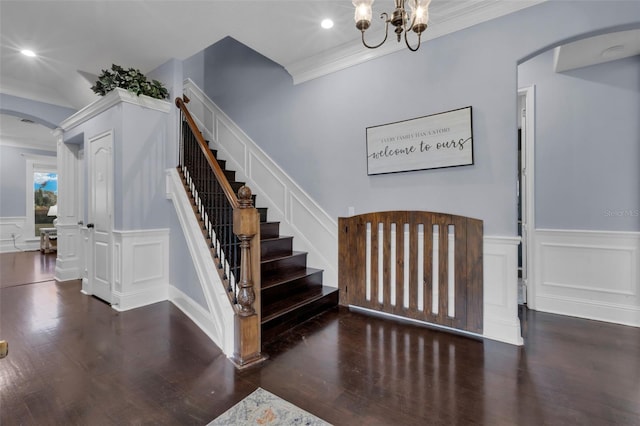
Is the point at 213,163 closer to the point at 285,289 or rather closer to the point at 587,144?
the point at 285,289

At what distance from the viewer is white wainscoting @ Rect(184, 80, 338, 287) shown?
Answer: 352 cm

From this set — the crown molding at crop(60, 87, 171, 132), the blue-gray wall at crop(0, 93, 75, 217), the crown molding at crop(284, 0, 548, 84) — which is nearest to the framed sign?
the crown molding at crop(284, 0, 548, 84)

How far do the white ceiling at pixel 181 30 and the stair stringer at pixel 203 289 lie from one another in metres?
1.46

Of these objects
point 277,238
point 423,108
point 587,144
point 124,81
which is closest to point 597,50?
point 587,144

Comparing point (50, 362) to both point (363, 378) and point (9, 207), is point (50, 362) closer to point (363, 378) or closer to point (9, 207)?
point (363, 378)

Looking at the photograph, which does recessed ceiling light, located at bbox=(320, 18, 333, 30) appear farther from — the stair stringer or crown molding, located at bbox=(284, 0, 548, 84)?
the stair stringer

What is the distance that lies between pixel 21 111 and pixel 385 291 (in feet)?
19.6

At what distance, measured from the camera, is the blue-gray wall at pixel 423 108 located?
239 cm

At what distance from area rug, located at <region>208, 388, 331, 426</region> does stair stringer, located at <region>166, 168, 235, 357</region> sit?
1.99 feet

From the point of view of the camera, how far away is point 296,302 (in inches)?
114

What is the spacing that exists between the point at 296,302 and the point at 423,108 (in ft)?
7.41

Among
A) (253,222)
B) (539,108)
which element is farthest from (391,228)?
(539,108)

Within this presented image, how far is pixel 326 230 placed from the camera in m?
3.52

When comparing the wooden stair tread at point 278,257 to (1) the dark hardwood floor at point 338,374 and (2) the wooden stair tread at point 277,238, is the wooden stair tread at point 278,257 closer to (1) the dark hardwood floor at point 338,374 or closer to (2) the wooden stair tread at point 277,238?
(2) the wooden stair tread at point 277,238
